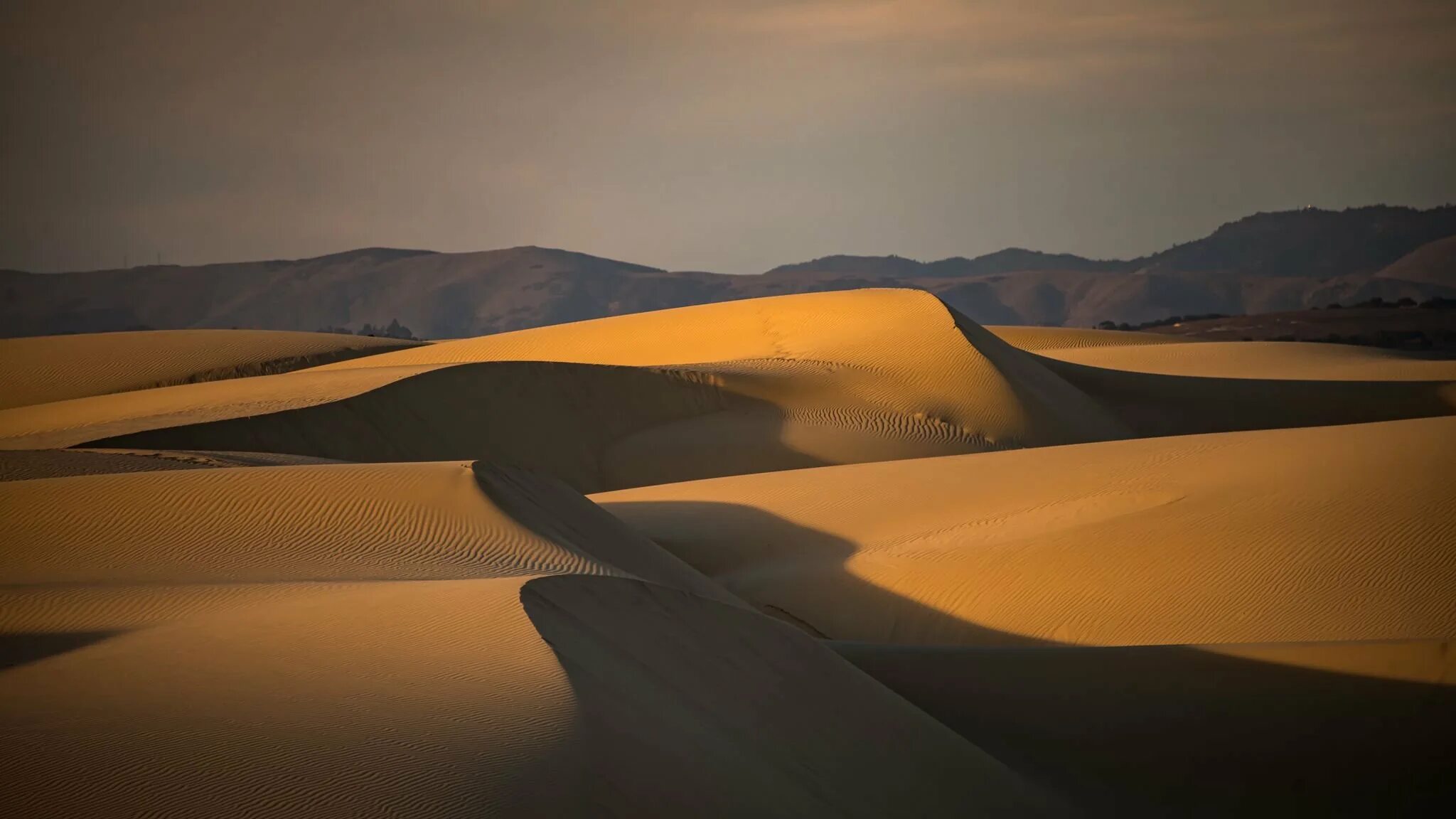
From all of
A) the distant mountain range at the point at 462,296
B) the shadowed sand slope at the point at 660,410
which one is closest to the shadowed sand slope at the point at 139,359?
the shadowed sand slope at the point at 660,410

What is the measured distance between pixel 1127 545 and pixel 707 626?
452 cm

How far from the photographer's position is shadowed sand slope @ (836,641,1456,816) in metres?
6.40

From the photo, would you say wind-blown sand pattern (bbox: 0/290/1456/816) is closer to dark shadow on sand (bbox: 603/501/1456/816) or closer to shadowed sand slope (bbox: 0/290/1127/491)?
dark shadow on sand (bbox: 603/501/1456/816)

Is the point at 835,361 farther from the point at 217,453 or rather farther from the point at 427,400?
the point at 217,453

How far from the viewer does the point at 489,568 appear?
7.32 meters

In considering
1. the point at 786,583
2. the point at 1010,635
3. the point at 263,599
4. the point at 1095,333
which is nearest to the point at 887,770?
the point at 263,599

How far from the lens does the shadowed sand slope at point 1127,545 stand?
339 inches

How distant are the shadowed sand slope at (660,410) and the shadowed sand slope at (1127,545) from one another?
437 centimetres

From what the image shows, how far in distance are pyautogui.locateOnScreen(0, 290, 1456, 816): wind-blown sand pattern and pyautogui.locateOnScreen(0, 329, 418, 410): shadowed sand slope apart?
18.8 feet

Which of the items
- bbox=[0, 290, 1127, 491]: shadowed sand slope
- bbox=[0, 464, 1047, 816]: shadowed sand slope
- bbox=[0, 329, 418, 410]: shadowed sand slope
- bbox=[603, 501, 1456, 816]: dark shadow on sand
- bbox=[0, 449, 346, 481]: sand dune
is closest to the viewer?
bbox=[0, 464, 1047, 816]: shadowed sand slope

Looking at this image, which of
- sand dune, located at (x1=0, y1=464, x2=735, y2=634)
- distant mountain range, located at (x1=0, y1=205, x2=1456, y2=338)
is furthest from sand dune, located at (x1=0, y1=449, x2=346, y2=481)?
distant mountain range, located at (x1=0, y1=205, x2=1456, y2=338)

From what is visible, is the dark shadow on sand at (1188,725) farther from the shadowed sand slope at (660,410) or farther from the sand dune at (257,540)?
the shadowed sand slope at (660,410)

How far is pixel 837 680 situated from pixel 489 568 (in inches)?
83.5

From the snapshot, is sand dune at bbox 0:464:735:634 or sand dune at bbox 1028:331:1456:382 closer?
sand dune at bbox 0:464:735:634
